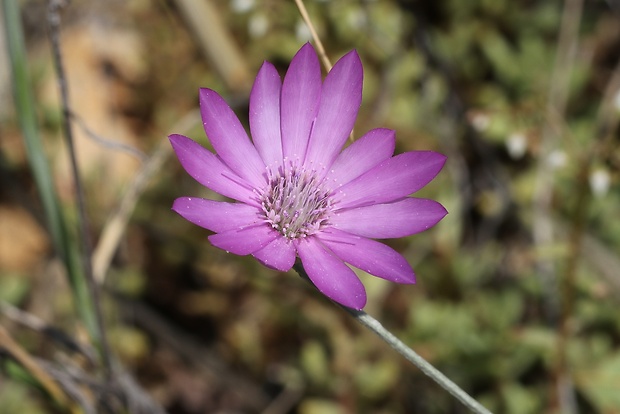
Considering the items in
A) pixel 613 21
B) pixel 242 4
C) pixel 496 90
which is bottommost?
pixel 242 4

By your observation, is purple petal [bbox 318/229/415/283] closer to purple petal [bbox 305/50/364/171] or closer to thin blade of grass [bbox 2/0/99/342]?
purple petal [bbox 305/50/364/171]

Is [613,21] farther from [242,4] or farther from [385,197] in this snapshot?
[385,197]

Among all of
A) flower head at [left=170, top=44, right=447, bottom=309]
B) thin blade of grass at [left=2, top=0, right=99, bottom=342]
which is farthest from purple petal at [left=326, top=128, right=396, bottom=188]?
thin blade of grass at [left=2, top=0, right=99, bottom=342]

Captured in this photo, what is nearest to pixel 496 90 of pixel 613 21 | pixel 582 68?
pixel 582 68

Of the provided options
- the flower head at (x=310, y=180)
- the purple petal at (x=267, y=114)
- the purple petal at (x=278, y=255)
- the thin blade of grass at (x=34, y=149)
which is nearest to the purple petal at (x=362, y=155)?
the flower head at (x=310, y=180)

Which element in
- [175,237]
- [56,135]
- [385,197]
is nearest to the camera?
[385,197]

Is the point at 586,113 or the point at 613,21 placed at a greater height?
the point at 613,21

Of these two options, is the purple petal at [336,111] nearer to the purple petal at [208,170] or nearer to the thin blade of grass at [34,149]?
the purple petal at [208,170]
